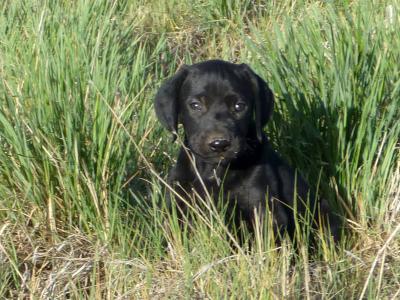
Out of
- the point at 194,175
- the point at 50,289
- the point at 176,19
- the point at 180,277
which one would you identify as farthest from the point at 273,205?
the point at 176,19

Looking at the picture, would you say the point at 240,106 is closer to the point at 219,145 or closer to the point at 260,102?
the point at 260,102

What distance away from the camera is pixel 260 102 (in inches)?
190

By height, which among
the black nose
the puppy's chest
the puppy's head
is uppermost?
the puppy's head

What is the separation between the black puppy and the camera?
4.65 m

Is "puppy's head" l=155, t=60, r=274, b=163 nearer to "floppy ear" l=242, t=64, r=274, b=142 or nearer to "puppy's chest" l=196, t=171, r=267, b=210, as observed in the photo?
"floppy ear" l=242, t=64, r=274, b=142

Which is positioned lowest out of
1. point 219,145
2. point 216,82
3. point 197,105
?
point 219,145

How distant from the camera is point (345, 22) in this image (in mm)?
5352

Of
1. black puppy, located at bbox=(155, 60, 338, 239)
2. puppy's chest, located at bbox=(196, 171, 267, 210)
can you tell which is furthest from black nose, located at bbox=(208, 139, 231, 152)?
puppy's chest, located at bbox=(196, 171, 267, 210)

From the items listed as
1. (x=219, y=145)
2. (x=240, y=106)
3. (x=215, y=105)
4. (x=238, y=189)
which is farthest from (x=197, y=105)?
(x=238, y=189)

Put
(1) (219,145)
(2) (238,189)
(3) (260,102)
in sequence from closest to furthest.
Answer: (1) (219,145), (2) (238,189), (3) (260,102)

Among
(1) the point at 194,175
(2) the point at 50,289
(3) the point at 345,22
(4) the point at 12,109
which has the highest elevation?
(3) the point at 345,22

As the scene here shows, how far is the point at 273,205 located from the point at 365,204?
53 centimetres

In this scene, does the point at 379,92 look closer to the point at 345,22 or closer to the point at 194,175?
the point at 345,22

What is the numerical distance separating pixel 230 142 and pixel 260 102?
35 centimetres
